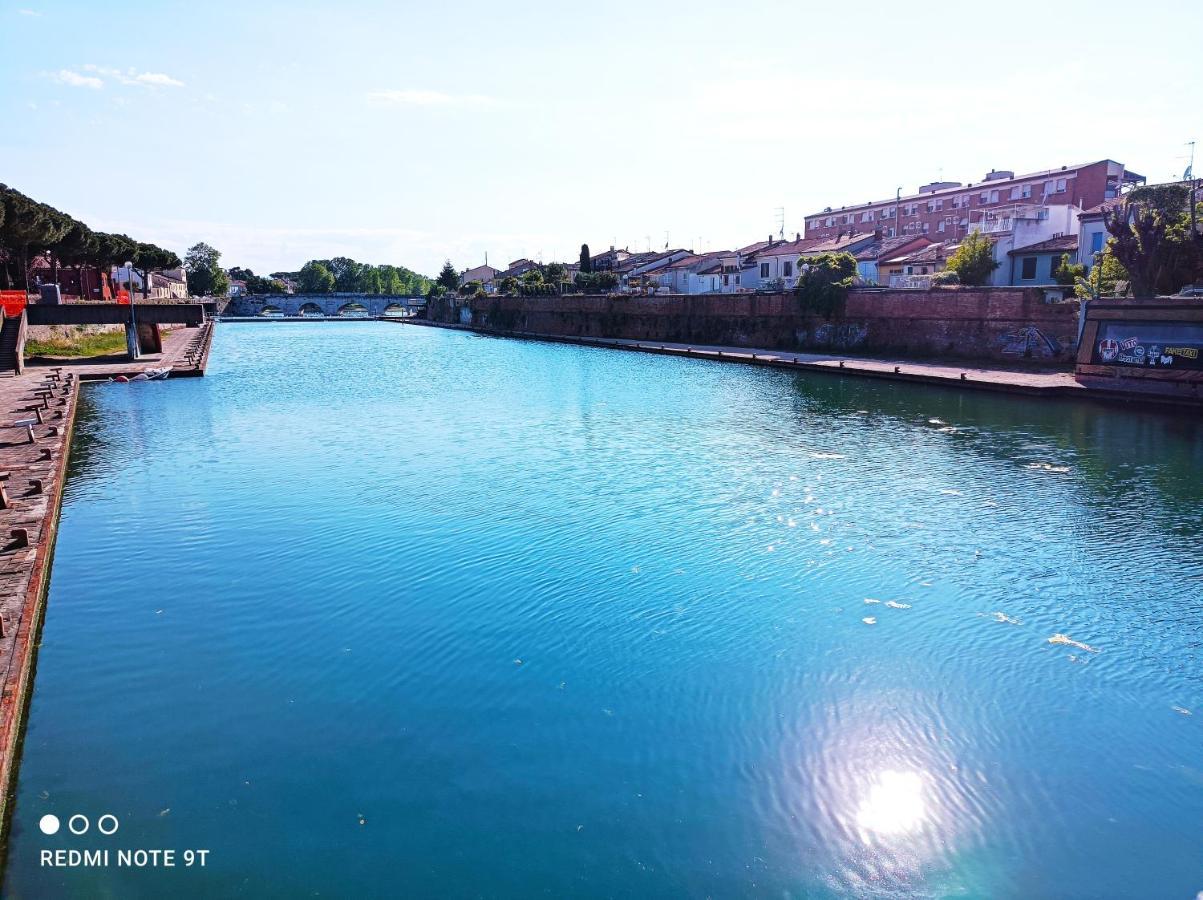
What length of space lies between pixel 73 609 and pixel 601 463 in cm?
1192

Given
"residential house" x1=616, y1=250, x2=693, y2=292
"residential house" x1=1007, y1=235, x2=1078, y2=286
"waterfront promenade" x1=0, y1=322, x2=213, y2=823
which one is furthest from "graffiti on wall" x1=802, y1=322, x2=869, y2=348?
"waterfront promenade" x1=0, y1=322, x2=213, y2=823

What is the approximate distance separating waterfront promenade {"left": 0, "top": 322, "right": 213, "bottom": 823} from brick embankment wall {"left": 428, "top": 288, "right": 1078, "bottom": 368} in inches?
1349

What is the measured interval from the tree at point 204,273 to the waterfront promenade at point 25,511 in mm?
106350

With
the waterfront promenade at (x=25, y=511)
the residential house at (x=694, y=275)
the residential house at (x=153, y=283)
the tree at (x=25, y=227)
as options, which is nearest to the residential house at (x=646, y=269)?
the residential house at (x=694, y=275)

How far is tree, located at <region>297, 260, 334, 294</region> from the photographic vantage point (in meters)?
171

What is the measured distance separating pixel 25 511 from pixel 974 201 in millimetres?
72492

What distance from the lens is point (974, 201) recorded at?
229 ft

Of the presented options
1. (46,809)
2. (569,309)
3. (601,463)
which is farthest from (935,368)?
(569,309)

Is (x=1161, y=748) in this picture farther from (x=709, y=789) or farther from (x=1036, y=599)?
(x=709, y=789)

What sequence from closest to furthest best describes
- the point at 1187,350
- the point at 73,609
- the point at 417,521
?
1. the point at 73,609
2. the point at 417,521
3. the point at 1187,350

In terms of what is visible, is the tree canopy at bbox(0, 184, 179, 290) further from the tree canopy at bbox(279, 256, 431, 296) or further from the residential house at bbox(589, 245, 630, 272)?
the tree canopy at bbox(279, 256, 431, 296)

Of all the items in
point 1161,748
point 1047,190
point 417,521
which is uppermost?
point 1047,190

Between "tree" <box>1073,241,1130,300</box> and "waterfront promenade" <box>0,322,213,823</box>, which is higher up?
"tree" <box>1073,241,1130,300</box>

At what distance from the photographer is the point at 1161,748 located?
330 inches
